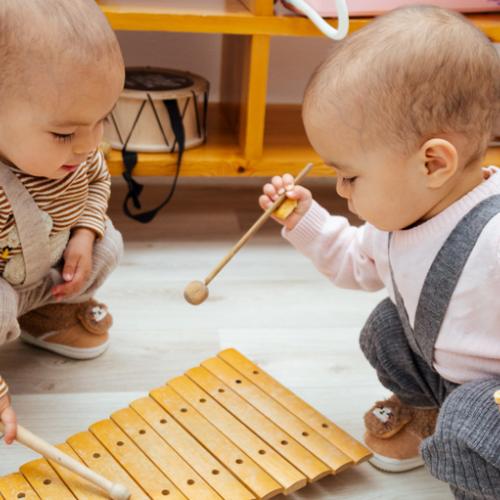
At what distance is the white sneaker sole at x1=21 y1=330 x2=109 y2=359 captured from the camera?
1.22 metres

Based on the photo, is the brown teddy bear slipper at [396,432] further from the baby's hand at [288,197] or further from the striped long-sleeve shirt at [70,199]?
the striped long-sleeve shirt at [70,199]

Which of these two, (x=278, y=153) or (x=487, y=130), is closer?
(x=487, y=130)

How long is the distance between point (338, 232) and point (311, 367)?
0.83 ft

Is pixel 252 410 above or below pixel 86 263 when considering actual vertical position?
below

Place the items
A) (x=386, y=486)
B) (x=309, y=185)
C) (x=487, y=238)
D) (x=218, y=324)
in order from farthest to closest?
(x=309, y=185) < (x=218, y=324) < (x=386, y=486) < (x=487, y=238)

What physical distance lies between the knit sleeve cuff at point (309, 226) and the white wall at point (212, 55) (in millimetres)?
911

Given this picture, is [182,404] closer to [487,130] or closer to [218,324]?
[218,324]

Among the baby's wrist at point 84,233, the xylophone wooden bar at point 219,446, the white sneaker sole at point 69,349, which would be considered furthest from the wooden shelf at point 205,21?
the xylophone wooden bar at point 219,446

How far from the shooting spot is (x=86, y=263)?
115 centimetres

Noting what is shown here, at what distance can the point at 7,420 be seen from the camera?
918 millimetres

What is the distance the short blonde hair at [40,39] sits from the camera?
894mm

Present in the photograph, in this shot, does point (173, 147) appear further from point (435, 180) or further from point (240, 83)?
point (435, 180)

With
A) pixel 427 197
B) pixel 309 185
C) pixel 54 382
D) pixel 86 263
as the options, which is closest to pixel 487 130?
pixel 427 197

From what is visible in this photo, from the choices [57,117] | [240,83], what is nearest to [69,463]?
[57,117]
